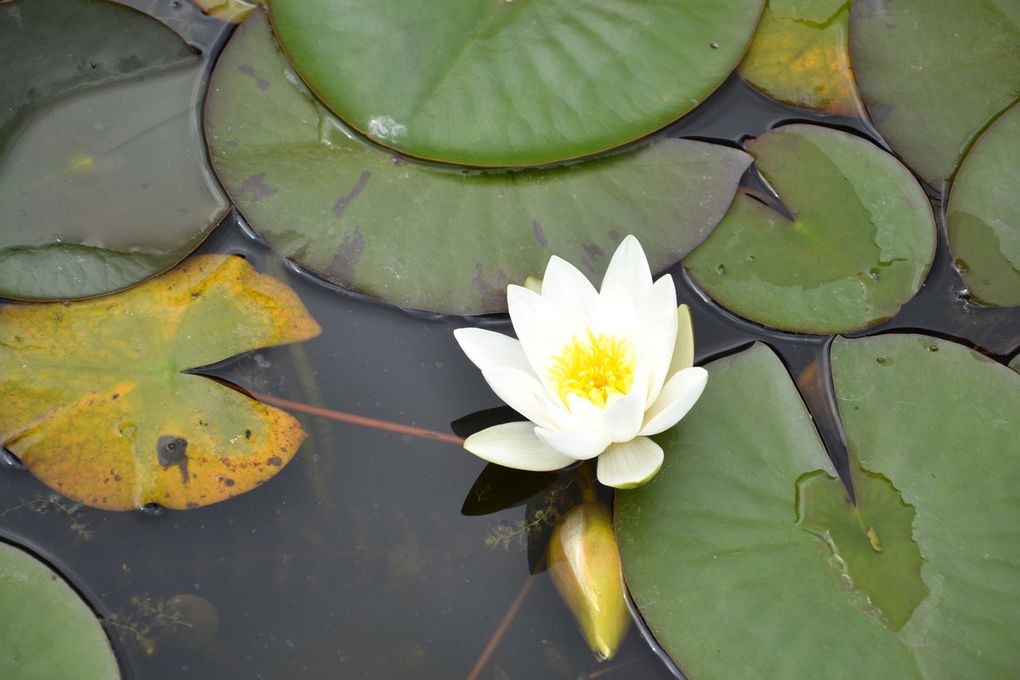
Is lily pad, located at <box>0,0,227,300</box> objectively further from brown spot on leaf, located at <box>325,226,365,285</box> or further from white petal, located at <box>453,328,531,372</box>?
white petal, located at <box>453,328,531,372</box>

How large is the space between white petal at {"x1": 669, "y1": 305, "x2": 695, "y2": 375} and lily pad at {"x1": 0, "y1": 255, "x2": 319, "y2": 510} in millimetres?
1241

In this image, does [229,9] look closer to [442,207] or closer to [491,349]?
[442,207]

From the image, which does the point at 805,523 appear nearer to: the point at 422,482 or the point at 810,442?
the point at 810,442

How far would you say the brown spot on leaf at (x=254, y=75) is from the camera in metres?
2.72

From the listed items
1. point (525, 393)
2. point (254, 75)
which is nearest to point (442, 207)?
point (525, 393)

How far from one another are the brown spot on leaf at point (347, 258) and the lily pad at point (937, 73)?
1873 mm

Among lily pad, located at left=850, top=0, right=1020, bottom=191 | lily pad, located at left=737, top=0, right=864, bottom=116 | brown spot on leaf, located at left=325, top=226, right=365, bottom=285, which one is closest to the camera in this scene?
brown spot on leaf, located at left=325, top=226, right=365, bottom=285

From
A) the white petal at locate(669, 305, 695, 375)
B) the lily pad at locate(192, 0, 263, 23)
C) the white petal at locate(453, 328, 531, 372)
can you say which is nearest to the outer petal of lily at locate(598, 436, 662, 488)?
the white petal at locate(669, 305, 695, 375)

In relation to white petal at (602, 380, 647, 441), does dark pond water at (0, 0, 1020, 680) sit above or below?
below

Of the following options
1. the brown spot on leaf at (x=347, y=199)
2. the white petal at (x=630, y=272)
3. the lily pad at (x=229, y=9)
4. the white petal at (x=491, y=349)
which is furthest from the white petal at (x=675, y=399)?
the lily pad at (x=229, y=9)

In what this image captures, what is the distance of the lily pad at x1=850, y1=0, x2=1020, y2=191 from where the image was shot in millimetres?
2652

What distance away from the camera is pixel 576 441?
2066mm

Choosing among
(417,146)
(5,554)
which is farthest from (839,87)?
(5,554)

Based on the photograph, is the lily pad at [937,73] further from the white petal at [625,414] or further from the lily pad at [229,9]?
the lily pad at [229,9]
